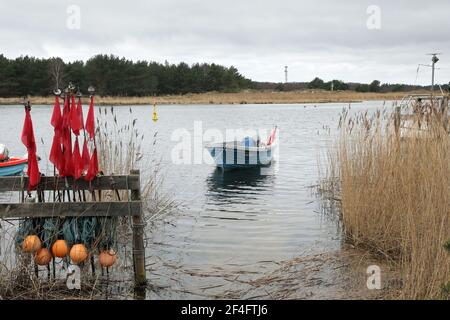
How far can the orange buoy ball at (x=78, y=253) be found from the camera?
6.02 m

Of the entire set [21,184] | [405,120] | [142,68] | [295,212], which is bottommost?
[295,212]

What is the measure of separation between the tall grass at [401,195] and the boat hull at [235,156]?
7989mm

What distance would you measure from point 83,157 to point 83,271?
1352 mm

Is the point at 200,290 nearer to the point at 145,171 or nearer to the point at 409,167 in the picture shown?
the point at 409,167

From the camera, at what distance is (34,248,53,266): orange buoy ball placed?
5.99 meters

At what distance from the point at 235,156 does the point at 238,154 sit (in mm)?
139

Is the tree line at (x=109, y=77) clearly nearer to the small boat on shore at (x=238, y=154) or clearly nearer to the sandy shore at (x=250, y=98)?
the sandy shore at (x=250, y=98)

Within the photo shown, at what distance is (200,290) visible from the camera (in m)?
6.84

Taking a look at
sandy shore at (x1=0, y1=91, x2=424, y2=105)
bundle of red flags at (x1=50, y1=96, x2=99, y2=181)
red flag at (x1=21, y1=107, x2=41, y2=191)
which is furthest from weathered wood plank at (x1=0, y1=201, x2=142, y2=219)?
sandy shore at (x1=0, y1=91, x2=424, y2=105)

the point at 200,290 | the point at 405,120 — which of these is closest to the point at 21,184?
the point at 200,290

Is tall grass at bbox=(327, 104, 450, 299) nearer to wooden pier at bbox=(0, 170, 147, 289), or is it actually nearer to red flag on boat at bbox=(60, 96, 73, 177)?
wooden pier at bbox=(0, 170, 147, 289)

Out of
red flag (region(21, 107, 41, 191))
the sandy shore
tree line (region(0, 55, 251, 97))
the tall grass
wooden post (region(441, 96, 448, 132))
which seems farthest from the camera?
the sandy shore

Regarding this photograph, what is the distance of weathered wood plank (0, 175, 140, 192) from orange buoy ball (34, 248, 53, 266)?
2.29ft

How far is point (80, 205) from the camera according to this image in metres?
6.03
